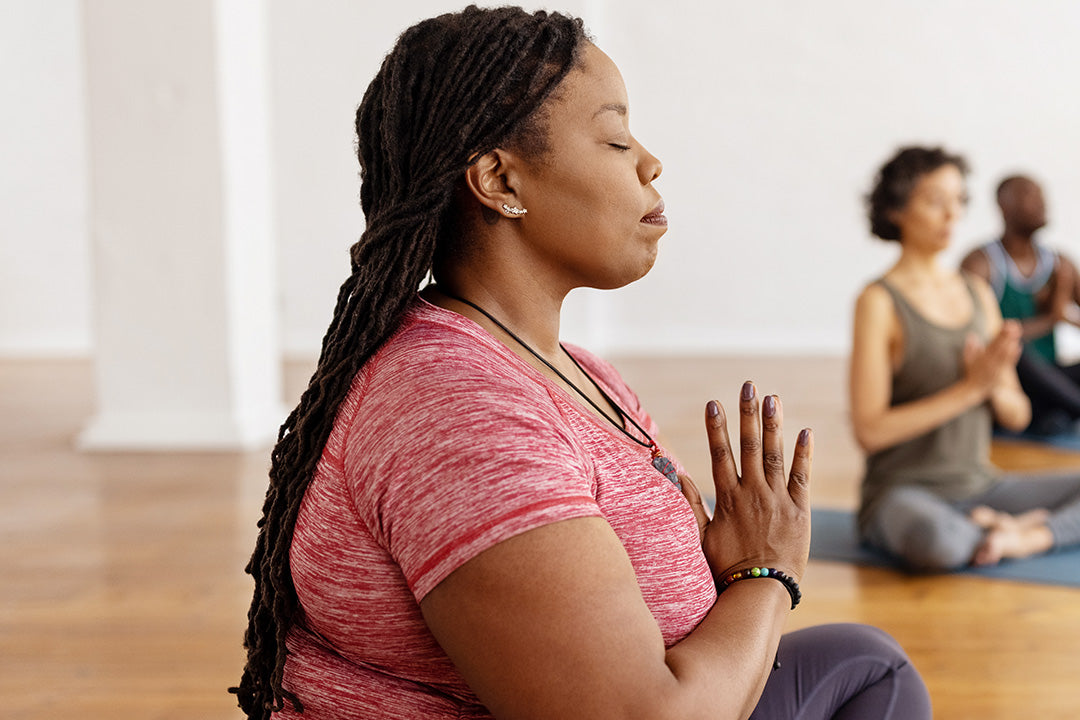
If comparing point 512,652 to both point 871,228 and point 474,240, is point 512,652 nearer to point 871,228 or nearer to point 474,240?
point 474,240

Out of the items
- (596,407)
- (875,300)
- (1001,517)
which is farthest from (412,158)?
(1001,517)

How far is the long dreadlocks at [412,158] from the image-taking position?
1.01 metres

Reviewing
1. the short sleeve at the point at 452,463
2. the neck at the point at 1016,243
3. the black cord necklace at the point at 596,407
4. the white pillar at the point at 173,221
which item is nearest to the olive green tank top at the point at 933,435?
the neck at the point at 1016,243

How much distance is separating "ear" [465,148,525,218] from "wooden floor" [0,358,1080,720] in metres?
1.37

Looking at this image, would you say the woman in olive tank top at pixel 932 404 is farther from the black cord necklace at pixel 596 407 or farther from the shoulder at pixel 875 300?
the black cord necklace at pixel 596 407

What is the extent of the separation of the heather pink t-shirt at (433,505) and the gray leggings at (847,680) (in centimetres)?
30

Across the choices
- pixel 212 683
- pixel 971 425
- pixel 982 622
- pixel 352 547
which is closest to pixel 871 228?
pixel 971 425

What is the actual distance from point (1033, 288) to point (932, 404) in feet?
6.96

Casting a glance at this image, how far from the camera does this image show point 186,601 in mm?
2678

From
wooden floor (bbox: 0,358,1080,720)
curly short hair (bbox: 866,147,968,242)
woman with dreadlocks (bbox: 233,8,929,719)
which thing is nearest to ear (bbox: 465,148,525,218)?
woman with dreadlocks (bbox: 233,8,929,719)

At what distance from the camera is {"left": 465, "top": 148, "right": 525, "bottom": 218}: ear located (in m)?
1.02

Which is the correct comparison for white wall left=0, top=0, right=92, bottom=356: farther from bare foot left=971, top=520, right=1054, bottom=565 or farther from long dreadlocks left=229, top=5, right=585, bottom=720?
long dreadlocks left=229, top=5, right=585, bottom=720

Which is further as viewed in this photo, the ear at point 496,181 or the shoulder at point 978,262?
the shoulder at point 978,262

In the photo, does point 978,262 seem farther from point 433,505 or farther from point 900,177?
point 433,505
